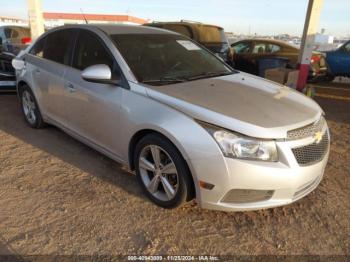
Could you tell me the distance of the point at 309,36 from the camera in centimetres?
763

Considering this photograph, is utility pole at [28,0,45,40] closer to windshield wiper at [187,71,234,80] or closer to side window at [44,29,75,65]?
side window at [44,29,75,65]

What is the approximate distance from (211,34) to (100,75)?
6547 millimetres

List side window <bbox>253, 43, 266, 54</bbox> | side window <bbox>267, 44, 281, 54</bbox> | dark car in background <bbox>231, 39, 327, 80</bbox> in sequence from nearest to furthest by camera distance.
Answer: dark car in background <bbox>231, 39, 327, 80</bbox>, side window <bbox>267, 44, 281, 54</bbox>, side window <bbox>253, 43, 266, 54</bbox>

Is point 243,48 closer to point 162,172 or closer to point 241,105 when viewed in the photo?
point 241,105

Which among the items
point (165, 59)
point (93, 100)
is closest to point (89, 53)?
point (93, 100)

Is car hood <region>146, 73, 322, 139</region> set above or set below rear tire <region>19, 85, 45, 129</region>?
above

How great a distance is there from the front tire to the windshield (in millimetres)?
649

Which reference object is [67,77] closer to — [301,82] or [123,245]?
[123,245]

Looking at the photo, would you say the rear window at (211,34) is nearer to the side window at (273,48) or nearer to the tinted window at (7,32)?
the side window at (273,48)

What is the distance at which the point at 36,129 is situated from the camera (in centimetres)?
509

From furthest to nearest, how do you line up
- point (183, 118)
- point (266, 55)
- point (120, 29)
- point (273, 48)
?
point (273, 48) → point (266, 55) → point (120, 29) → point (183, 118)

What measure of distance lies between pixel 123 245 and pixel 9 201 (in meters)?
1.34

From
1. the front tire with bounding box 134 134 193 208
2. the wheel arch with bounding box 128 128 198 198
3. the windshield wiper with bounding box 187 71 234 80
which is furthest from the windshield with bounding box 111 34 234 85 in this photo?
the front tire with bounding box 134 134 193 208

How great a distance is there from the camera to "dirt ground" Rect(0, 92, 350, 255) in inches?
Answer: 103
